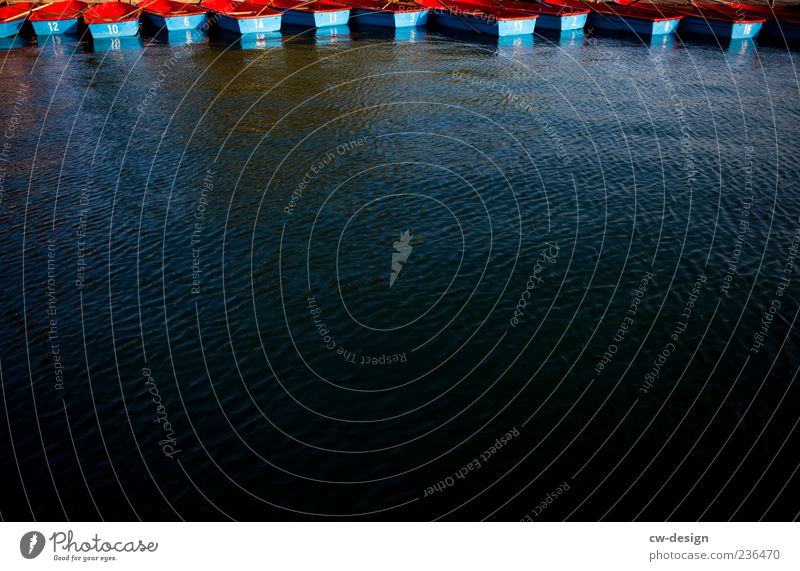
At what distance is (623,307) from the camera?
1740 inches

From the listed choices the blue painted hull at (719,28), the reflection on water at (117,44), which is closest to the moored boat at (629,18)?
the blue painted hull at (719,28)

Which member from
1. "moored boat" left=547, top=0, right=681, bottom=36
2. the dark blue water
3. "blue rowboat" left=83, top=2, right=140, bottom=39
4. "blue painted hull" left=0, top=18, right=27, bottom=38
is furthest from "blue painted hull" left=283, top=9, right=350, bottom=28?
the dark blue water

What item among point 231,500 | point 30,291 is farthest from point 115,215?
point 231,500

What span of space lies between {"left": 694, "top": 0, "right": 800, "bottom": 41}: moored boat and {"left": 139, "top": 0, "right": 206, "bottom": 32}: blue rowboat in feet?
301

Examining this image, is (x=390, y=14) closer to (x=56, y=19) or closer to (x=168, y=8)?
(x=168, y=8)

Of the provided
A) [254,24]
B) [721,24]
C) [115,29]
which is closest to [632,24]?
[721,24]

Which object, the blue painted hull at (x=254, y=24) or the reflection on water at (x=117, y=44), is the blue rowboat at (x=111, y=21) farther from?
the blue painted hull at (x=254, y=24)

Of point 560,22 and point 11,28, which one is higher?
point 11,28

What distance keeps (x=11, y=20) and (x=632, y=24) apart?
109m

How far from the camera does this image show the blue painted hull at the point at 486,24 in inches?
4628

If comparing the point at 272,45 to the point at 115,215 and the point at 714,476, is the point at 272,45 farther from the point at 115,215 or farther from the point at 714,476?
the point at 714,476

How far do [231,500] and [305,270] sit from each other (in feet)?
68.5

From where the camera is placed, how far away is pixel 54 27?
122188 millimetres

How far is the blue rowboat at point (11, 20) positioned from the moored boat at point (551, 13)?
8109cm
